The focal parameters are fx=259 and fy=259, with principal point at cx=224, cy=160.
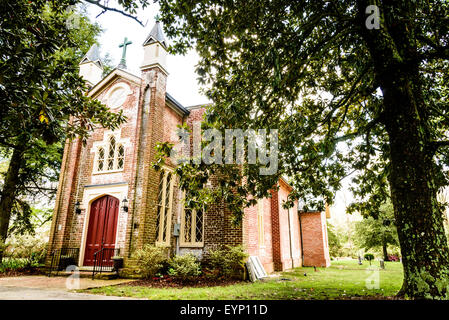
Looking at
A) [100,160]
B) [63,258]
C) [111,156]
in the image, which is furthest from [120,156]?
[63,258]

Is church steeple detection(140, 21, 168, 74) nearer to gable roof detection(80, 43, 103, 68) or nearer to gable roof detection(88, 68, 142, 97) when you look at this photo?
gable roof detection(88, 68, 142, 97)

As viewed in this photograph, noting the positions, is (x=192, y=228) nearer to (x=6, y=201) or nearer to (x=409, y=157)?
(x=409, y=157)

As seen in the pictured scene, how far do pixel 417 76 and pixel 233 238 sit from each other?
8.41 meters

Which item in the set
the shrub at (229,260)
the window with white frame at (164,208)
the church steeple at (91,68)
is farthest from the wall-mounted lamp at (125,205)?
the church steeple at (91,68)

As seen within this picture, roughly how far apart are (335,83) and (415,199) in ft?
14.8

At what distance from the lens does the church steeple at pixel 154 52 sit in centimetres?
1273

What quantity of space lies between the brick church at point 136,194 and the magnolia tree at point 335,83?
5.01m

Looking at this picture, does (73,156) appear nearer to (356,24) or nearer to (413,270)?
(356,24)

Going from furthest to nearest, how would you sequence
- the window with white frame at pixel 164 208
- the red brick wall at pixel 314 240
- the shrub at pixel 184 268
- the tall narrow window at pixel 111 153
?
the red brick wall at pixel 314 240 → the tall narrow window at pixel 111 153 → the window with white frame at pixel 164 208 → the shrub at pixel 184 268

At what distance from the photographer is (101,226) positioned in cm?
1196

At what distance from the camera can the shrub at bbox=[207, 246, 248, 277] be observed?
1026 centimetres

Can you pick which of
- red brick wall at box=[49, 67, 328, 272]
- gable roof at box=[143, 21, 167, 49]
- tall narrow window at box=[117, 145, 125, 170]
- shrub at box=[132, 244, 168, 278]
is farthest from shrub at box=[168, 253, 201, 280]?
gable roof at box=[143, 21, 167, 49]

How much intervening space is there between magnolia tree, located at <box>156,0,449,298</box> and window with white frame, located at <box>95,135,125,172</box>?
732 centimetres

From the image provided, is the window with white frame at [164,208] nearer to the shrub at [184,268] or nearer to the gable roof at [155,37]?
the shrub at [184,268]
